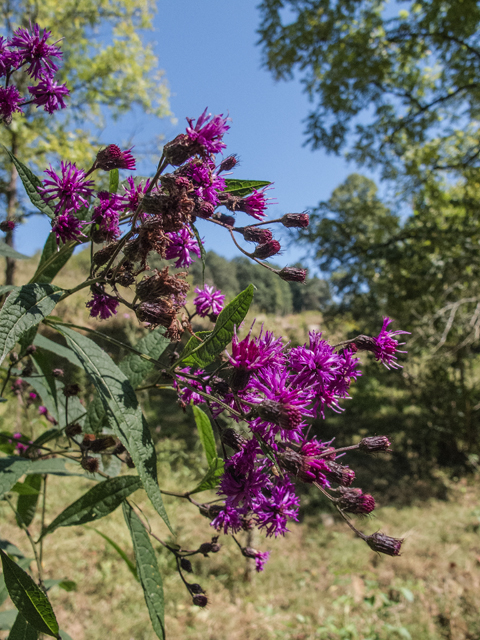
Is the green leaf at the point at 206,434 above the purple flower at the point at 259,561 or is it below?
above

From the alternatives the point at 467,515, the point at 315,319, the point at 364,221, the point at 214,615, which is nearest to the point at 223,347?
the point at 214,615

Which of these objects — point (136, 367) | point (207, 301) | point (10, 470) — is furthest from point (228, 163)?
point (10, 470)

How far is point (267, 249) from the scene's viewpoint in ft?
2.31

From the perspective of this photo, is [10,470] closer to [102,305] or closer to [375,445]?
[102,305]

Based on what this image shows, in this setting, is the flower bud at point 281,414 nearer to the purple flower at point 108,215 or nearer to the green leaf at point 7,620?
the purple flower at point 108,215

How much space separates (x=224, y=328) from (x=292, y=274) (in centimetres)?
23

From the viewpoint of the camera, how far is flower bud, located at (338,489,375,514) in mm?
590

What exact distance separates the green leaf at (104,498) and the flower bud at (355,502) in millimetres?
388

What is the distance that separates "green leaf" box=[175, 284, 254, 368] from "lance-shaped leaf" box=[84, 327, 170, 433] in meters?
0.27

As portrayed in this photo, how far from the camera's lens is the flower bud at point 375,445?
2.27 feet

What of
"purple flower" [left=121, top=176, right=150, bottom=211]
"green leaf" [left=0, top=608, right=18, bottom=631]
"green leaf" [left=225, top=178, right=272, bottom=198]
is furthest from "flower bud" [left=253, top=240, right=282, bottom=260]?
"green leaf" [left=0, top=608, right=18, bottom=631]

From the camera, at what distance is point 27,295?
0.54 m

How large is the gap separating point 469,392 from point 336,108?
4724mm

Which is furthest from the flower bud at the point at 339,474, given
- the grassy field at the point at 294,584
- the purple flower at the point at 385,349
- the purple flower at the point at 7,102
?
the grassy field at the point at 294,584
